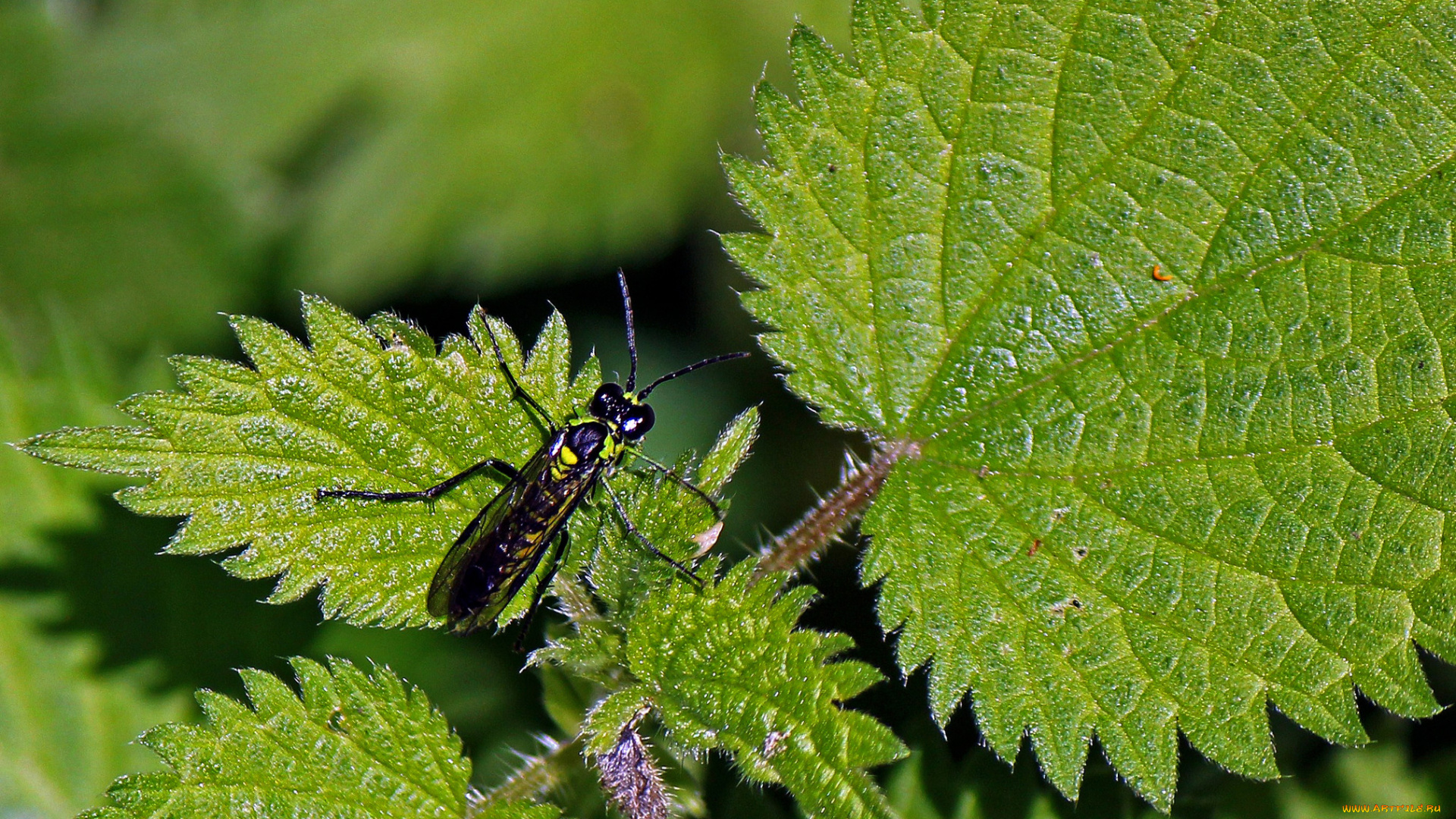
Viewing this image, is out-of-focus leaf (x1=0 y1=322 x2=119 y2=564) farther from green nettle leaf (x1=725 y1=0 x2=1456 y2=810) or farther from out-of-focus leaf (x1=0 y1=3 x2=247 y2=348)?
green nettle leaf (x1=725 y1=0 x2=1456 y2=810)

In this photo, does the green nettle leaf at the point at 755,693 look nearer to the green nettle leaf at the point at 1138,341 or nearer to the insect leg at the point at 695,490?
the insect leg at the point at 695,490

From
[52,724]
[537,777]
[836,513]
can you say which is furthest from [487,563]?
[52,724]

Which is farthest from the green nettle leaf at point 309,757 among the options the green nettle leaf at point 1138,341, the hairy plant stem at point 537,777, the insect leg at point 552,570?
the green nettle leaf at point 1138,341

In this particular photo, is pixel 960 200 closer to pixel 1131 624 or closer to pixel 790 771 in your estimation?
pixel 1131 624

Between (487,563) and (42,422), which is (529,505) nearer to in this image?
(487,563)

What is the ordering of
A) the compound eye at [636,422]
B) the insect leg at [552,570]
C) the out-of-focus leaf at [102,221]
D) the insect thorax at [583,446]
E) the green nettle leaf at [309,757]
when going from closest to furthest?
the green nettle leaf at [309,757], the insect leg at [552,570], the insect thorax at [583,446], the compound eye at [636,422], the out-of-focus leaf at [102,221]

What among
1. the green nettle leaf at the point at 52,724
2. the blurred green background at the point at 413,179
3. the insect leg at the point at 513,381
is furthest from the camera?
the blurred green background at the point at 413,179

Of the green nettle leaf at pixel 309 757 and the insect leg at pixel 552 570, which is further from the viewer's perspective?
the insect leg at pixel 552 570

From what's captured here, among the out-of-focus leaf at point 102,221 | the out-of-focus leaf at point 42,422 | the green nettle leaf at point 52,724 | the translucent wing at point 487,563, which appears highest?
the out-of-focus leaf at point 102,221
